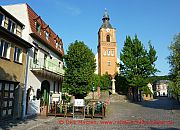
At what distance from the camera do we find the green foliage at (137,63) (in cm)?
3872

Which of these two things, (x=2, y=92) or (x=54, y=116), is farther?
(x=54, y=116)

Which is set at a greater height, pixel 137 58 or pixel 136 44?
pixel 136 44

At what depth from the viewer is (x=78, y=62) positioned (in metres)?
24.2

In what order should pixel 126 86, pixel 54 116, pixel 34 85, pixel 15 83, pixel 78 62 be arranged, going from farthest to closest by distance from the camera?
pixel 126 86 < pixel 78 62 < pixel 34 85 < pixel 54 116 < pixel 15 83

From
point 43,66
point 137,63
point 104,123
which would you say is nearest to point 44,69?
point 43,66

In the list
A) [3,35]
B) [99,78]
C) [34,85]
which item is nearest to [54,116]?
[34,85]

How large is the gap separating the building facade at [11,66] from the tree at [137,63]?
2598cm

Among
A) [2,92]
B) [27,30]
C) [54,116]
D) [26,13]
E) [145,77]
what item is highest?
[26,13]

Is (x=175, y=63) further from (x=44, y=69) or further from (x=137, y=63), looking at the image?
(x=137, y=63)

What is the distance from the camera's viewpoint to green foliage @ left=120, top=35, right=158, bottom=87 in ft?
127

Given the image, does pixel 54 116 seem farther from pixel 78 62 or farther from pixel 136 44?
pixel 136 44

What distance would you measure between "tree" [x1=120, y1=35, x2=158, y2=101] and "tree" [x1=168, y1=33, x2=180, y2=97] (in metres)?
15.7

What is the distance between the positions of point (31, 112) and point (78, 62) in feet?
28.6

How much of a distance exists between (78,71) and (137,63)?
1885 cm
